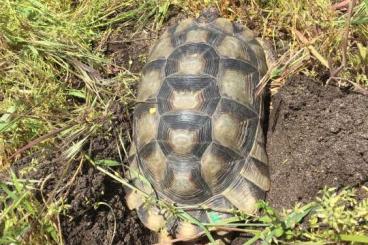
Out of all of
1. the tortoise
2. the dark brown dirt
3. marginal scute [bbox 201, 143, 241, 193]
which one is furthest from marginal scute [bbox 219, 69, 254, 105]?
marginal scute [bbox 201, 143, 241, 193]

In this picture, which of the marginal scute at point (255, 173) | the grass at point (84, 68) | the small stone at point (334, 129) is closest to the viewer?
the grass at point (84, 68)

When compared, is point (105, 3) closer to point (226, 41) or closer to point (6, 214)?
point (226, 41)

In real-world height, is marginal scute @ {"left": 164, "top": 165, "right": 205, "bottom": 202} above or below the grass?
below

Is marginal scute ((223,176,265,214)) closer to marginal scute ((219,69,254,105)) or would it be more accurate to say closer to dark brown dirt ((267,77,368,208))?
dark brown dirt ((267,77,368,208))

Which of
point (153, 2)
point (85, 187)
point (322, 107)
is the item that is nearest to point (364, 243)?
point (322, 107)

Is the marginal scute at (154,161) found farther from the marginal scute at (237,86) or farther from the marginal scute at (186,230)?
the marginal scute at (237,86)

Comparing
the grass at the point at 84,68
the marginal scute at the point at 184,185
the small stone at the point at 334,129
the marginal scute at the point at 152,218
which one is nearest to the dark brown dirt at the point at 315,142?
the small stone at the point at 334,129
